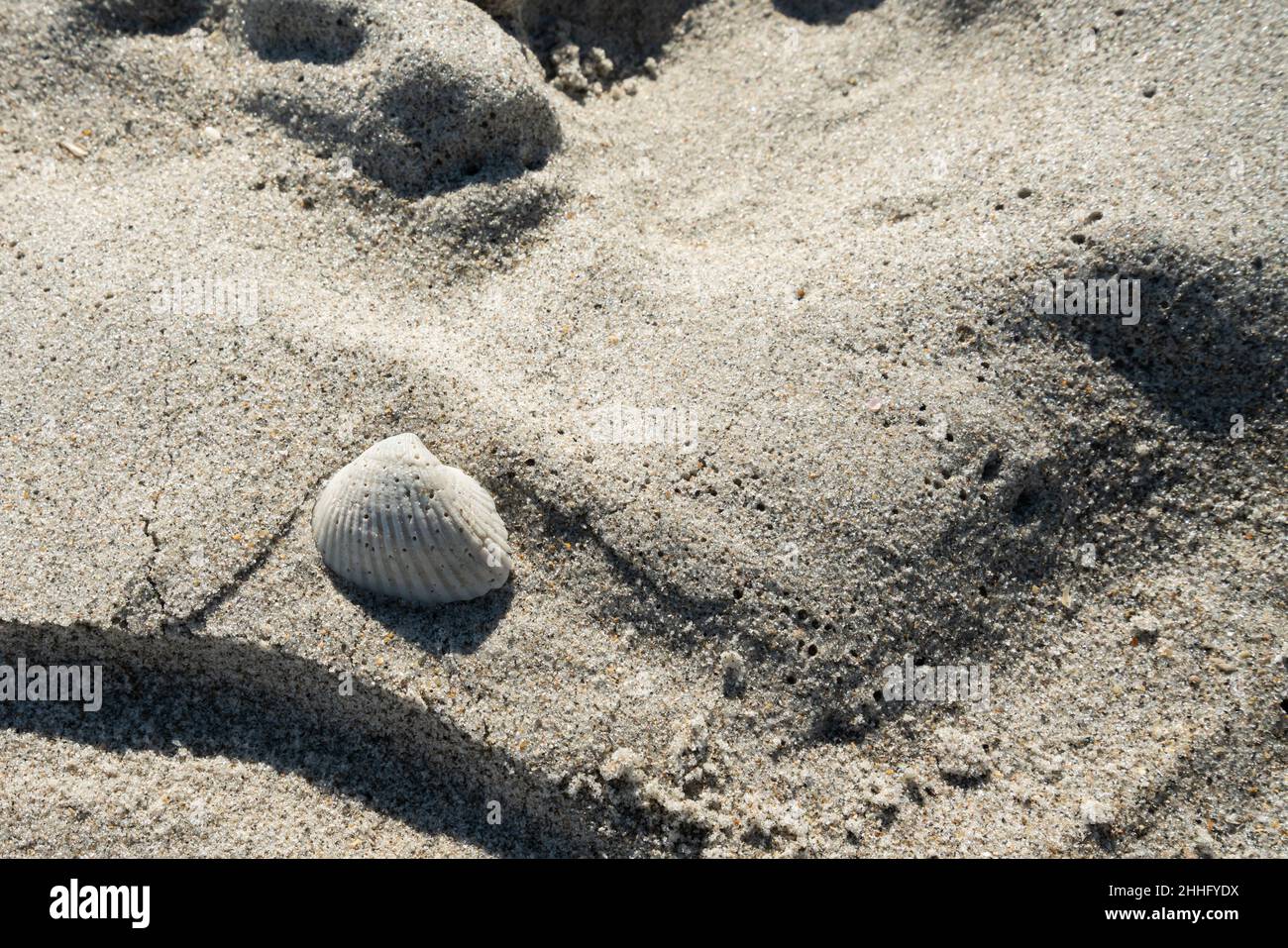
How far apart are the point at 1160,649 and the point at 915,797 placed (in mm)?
1026

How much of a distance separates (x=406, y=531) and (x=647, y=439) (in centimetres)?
91

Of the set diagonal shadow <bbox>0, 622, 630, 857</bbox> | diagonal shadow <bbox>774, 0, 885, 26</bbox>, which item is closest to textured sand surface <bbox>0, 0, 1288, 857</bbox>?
diagonal shadow <bbox>0, 622, 630, 857</bbox>

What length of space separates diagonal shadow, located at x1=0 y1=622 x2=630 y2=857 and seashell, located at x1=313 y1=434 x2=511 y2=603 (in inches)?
14.3

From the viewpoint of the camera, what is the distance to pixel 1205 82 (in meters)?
3.71

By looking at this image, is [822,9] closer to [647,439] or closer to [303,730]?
[647,439]

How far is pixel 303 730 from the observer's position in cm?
306

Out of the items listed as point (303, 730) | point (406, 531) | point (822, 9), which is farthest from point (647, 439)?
point (822, 9)

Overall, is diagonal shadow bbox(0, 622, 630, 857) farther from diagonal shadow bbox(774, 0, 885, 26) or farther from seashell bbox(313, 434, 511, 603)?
diagonal shadow bbox(774, 0, 885, 26)

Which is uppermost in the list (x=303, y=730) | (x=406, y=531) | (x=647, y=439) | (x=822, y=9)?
(x=822, y=9)

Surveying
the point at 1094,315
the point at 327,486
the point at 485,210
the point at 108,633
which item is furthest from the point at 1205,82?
the point at 108,633

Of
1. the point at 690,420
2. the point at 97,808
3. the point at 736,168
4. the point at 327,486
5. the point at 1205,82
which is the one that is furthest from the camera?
the point at 736,168

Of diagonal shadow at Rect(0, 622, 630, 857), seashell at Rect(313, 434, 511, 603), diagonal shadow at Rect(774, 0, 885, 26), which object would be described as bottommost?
diagonal shadow at Rect(0, 622, 630, 857)

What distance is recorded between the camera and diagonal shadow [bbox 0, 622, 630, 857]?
2.94 meters

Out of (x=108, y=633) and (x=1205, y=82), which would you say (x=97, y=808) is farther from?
(x=1205, y=82)
